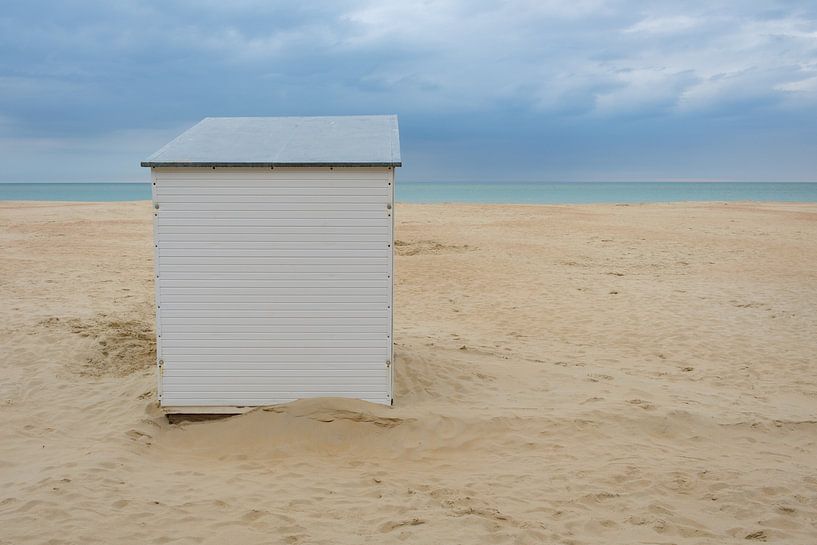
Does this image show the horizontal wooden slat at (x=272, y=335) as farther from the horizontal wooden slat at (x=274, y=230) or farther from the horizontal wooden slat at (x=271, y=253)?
the horizontal wooden slat at (x=274, y=230)

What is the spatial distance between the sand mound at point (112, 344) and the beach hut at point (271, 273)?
8.00ft

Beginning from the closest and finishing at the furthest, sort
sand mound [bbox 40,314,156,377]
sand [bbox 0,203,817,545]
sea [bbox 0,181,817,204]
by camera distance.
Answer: sand [bbox 0,203,817,545] < sand mound [bbox 40,314,156,377] < sea [bbox 0,181,817,204]

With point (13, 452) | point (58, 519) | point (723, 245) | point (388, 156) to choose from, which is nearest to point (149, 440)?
point (13, 452)

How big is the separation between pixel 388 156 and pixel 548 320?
21.2ft

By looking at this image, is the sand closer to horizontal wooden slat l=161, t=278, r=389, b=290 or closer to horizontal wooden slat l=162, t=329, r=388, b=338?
horizontal wooden slat l=162, t=329, r=388, b=338

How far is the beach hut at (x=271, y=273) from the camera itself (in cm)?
688

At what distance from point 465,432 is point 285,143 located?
3.88 meters

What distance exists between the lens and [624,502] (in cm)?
546

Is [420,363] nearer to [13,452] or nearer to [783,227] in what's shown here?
[13,452]

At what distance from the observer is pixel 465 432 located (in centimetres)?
704

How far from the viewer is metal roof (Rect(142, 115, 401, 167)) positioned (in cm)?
678

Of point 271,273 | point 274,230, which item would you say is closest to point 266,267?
point 271,273

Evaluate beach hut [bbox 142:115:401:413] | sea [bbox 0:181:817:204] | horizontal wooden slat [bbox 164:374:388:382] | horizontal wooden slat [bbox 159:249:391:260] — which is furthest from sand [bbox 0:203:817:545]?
sea [bbox 0:181:817:204]

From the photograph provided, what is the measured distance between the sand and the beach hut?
0.42 meters
